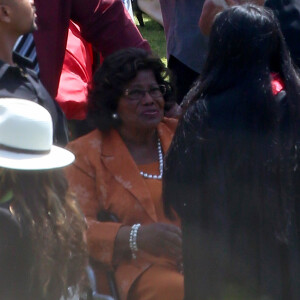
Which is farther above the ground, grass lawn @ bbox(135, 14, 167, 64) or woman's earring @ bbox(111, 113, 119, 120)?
woman's earring @ bbox(111, 113, 119, 120)

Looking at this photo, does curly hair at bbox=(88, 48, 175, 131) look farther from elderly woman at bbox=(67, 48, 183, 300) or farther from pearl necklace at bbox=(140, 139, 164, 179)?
pearl necklace at bbox=(140, 139, 164, 179)

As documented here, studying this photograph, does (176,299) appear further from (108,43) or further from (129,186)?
(108,43)

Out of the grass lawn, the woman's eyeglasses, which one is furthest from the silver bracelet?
the grass lawn

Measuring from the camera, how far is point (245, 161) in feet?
9.67

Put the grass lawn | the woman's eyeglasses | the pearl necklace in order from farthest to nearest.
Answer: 1. the grass lawn
2. the woman's eyeglasses
3. the pearl necklace

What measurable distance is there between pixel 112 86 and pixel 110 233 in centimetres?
66

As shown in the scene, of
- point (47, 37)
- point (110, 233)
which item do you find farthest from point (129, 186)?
point (47, 37)

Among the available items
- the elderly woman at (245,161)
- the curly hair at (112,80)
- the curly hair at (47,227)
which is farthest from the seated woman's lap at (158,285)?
A: the curly hair at (47,227)

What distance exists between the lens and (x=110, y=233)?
360 cm

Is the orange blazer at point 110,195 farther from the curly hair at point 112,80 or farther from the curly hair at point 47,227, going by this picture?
the curly hair at point 47,227

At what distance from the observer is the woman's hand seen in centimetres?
351

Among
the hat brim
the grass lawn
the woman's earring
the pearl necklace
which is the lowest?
the grass lawn

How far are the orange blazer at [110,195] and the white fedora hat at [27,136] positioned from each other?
0.86 metres

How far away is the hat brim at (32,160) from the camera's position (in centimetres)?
260
